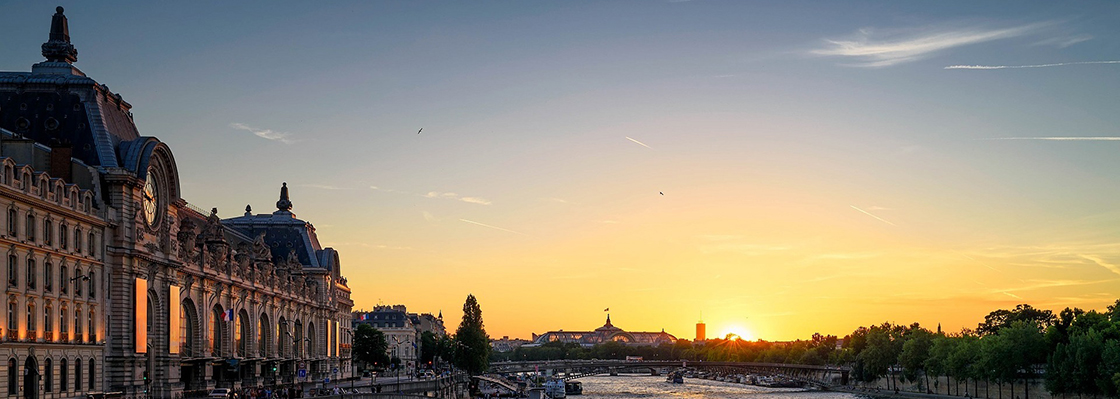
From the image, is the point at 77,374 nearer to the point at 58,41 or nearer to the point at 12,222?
the point at 12,222

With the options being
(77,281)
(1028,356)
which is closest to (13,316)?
(77,281)

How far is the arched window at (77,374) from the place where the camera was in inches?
2537

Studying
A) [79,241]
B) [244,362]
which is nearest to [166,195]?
[79,241]

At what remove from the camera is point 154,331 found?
251 ft

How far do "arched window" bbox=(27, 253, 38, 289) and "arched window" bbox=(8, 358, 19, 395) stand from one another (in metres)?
3.82

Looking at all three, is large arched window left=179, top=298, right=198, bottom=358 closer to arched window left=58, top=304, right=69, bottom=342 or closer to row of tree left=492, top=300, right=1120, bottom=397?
arched window left=58, top=304, right=69, bottom=342

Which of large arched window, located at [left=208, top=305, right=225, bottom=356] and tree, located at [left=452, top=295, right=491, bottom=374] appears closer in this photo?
large arched window, located at [left=208, top=305, right=225, bottom=356]

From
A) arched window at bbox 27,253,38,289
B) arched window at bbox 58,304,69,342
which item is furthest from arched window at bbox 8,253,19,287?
arched window at bbox 58,304,69,342

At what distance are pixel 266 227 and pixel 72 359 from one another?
6981 cm

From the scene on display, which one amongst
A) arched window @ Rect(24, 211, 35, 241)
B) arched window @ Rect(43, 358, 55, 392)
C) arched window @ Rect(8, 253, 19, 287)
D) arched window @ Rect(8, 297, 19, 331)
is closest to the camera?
arched window @ Rect(8, 253, 19, 287)

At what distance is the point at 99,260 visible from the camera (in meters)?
67.6

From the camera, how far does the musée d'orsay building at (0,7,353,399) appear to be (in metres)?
59.4

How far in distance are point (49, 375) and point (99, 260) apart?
8.20 m

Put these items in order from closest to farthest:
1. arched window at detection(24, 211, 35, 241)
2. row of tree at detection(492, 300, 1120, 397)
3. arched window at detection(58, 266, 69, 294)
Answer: arched window at detection(24, 211, 35, 241)
arched window at detection(58, 266, 69, 294)
row of tree at detection(492, 300, 1120, 397)
